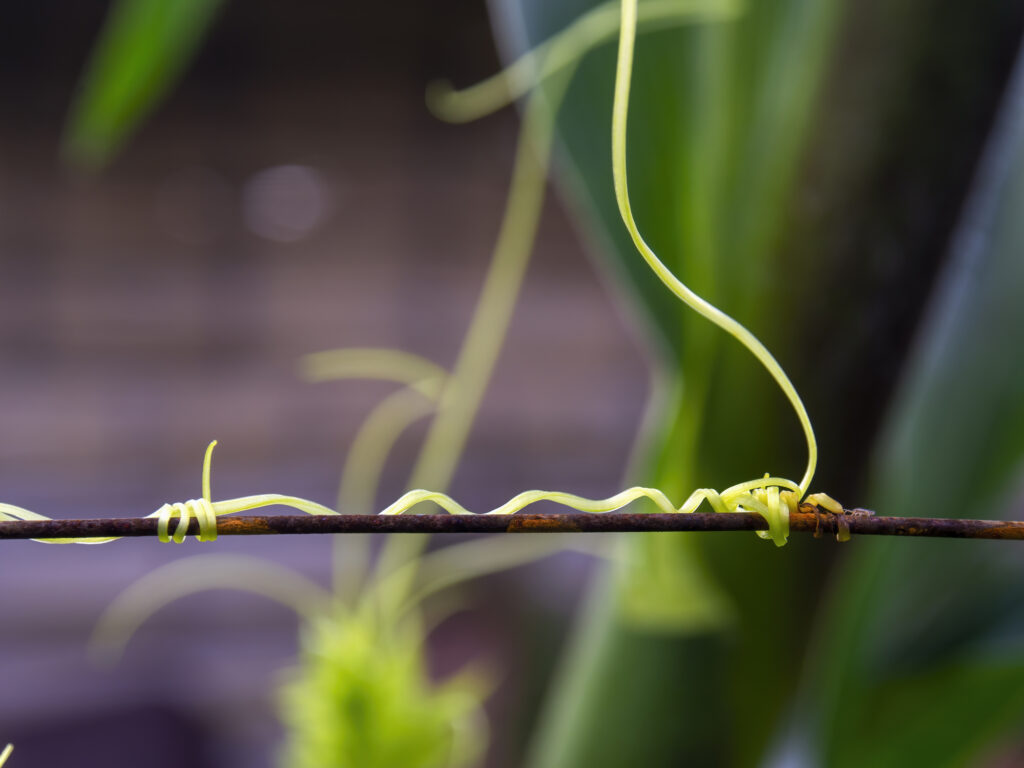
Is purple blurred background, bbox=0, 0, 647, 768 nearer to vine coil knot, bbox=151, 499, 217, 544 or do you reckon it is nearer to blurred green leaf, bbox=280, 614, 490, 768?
blurred green leaf, bbox=280, 614, 490, 768

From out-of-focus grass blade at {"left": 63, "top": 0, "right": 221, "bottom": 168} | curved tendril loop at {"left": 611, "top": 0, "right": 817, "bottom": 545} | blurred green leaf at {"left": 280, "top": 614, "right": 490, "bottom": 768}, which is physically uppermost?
out-of-focus grass blade at {"left": 63, "top": 0, "right": 221, "bottom": 168}

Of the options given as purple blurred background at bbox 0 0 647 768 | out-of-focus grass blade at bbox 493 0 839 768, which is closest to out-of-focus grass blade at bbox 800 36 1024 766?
out-of-focus grass blade at bbox 493 0 839 768

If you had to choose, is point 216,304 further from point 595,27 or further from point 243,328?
point 595,27

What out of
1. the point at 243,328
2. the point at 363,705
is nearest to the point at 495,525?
the point at 363,705

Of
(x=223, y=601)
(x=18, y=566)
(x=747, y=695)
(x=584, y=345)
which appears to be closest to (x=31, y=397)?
(x=18, y=566)

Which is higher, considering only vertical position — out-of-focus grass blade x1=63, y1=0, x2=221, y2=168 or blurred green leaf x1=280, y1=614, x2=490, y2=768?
out-of-focus grass blade x1=63, y1=0, x2=221, y2=168

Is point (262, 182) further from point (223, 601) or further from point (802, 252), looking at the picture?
point (802, 252)
